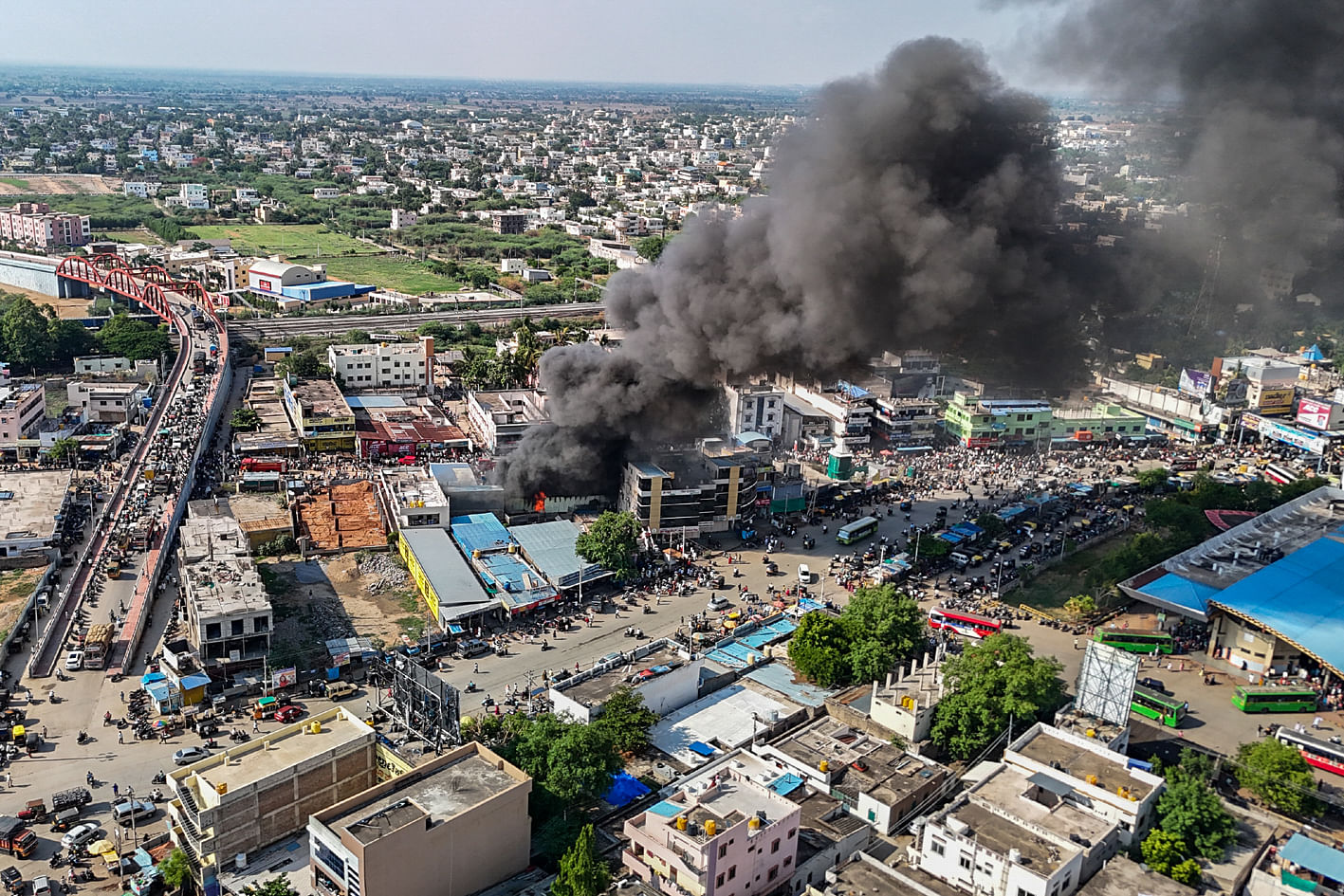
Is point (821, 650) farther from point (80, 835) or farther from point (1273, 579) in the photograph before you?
point (80, 835)

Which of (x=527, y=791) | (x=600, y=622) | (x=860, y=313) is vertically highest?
(x=860, y=313)

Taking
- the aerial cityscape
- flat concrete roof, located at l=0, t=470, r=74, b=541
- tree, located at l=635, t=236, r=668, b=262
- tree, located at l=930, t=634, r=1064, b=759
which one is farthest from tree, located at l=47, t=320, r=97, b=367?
tree, located at l=930, t=634, r=1064, b=759

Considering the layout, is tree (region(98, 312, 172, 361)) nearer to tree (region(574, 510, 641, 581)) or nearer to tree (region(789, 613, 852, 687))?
tree (region(574, 510, 641, 581))

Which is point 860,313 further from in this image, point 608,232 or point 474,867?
point 608,232

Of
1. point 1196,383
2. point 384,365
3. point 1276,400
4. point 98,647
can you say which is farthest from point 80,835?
point 1276,400

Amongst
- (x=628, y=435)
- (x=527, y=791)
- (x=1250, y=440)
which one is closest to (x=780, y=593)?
(x=628, y=435)

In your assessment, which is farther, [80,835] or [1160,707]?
[1160,707]
